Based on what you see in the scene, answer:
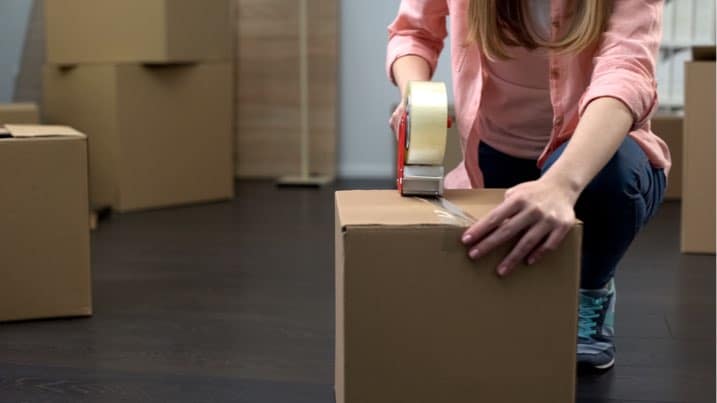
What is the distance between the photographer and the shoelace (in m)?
1.43

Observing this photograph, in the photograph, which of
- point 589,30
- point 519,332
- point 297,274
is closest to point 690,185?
point 297,274

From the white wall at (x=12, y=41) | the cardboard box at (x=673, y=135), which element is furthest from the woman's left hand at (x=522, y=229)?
the white wall at (x=12, y=41)

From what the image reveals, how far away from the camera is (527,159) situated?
1422mm

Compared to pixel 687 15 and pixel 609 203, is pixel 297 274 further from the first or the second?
pixel 687 15

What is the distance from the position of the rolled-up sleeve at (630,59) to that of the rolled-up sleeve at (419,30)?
0.92 ft

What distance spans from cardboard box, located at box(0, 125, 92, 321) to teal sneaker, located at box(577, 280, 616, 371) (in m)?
0.84

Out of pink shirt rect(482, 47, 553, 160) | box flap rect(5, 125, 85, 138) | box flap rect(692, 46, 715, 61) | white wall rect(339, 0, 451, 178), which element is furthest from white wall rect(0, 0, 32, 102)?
pink shirt rect(482, 47, 553, 160)

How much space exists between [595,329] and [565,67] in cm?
39

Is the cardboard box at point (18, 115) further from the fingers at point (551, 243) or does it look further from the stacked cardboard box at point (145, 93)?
the fingers at point (551, 243)

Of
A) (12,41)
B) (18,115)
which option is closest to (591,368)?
(18,115)

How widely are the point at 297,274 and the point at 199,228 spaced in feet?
2.14

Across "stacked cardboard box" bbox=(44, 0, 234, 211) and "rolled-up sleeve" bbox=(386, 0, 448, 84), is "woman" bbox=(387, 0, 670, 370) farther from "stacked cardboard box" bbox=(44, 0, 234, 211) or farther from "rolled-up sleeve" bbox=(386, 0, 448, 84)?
"stacked cardboard box" bbox=(44, 0, 234, 211)

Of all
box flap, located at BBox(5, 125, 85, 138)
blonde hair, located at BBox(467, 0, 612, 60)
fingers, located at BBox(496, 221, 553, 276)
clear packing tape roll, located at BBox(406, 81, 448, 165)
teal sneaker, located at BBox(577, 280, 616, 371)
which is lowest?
teal sneaker, located at BBox(577, 280, 616, 371)

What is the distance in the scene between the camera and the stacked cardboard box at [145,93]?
2971 mm
